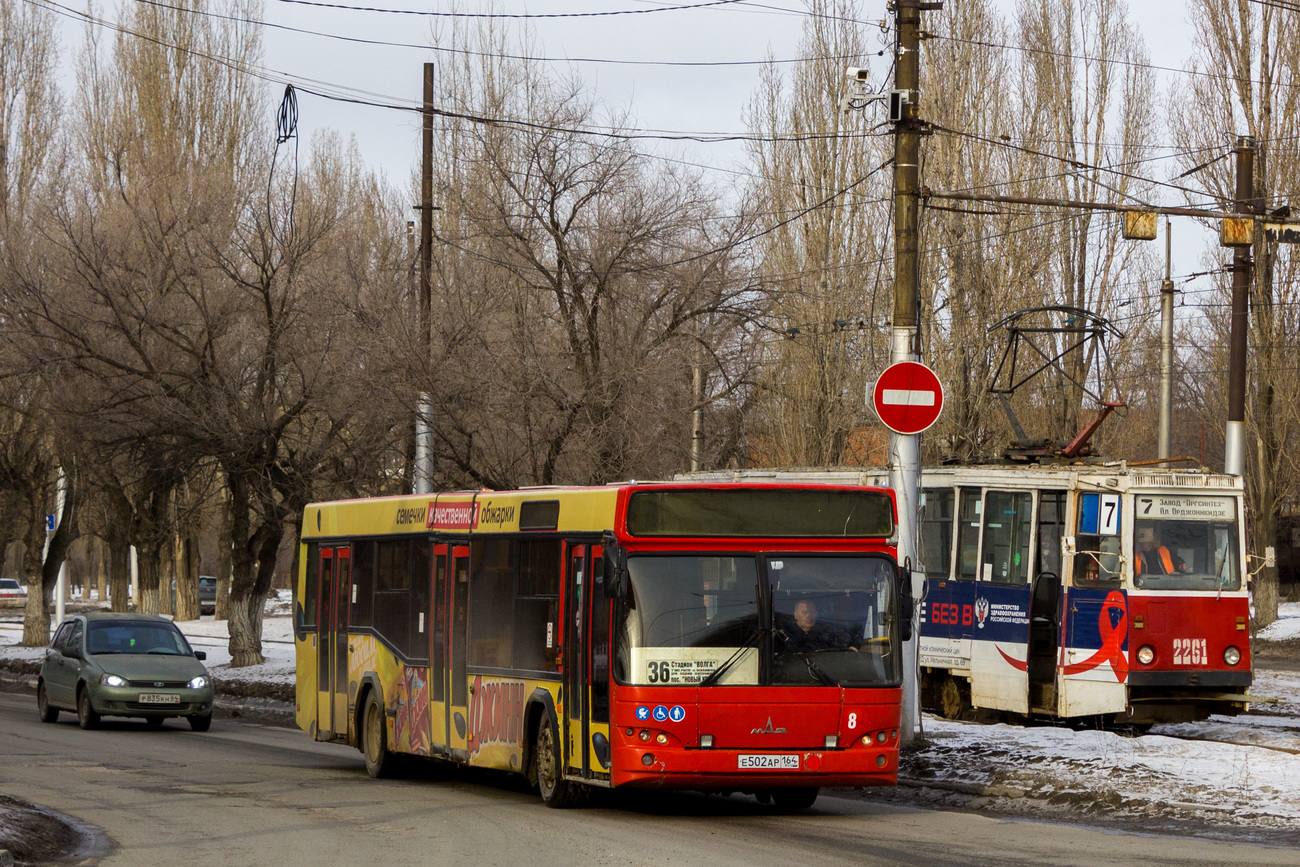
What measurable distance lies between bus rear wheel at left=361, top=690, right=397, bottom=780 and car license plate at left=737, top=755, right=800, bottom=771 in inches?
216

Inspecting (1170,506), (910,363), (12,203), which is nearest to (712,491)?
(910,363)

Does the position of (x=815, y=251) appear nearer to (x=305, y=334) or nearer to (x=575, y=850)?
(x=305, y=334)

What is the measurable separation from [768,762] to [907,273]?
259 inches

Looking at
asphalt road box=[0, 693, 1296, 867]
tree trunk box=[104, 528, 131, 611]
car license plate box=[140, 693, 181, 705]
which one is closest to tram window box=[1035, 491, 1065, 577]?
asphalt road box=[0, 693, 1296, 867]

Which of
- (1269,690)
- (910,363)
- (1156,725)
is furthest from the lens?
(1269,690)

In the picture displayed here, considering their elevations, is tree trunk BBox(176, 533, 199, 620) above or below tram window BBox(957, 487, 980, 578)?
below

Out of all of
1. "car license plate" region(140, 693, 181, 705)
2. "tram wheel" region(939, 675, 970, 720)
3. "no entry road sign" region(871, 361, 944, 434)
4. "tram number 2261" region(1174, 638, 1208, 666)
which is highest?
"no entry road sign" region(871, 361, 944, 434)

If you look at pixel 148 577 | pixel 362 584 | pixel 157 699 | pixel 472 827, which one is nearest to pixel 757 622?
pixel 472 827

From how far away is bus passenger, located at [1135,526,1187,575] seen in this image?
1867 centimetres

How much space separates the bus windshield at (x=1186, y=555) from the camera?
1867 cm

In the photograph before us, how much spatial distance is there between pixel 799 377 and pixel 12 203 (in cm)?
1992

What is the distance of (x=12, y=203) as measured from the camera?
1619 inches

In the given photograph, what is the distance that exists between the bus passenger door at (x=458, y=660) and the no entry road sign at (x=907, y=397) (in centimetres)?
432

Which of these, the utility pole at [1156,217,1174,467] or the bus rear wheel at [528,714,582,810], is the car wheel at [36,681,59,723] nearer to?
the bus rear wheel at [528,714,582,810]
